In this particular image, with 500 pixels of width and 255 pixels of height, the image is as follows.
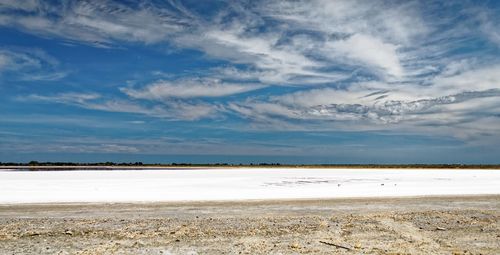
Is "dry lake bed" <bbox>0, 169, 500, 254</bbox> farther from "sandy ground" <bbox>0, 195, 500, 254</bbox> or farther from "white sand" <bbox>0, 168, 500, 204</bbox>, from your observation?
"white sand" <bbox>0, 168, 500, 204</bbox>

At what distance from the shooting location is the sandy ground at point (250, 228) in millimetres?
11867

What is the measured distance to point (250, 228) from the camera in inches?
571

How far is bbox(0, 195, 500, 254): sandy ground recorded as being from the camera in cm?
1187

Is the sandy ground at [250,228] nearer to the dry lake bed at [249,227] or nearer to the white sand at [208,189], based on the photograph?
the dry lake bed at [249,227]

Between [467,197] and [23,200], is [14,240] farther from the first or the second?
[467,197]

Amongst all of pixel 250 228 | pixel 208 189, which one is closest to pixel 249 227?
pixel 250 228

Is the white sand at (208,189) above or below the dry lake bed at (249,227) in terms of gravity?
above

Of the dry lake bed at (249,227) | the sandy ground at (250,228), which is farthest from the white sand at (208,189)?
the sandy ground at (250,228)

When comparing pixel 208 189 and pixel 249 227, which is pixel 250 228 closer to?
pixel 249 227

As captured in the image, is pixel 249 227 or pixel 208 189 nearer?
pixel 249 227

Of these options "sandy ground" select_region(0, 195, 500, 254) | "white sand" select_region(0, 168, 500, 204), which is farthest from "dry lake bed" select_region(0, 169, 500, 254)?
"white sand" select_region(0, 168, 500, 204)

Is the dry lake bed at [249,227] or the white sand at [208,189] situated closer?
the dry lake bed at [249,227]

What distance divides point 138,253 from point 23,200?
14.7 m

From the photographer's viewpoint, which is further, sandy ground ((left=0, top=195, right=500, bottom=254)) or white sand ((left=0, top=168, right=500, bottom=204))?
white sand ((left=0, top=168, right=500, bottom=204))
